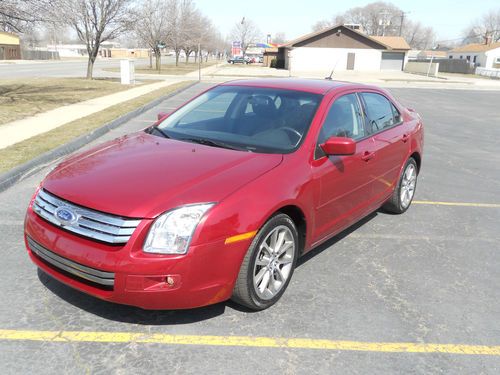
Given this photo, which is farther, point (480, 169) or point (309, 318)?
point (480, 169)

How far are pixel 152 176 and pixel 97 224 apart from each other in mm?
522

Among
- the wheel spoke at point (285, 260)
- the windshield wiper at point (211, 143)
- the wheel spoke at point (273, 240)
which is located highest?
the windshield wiper at point (211, 143)

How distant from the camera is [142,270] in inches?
107

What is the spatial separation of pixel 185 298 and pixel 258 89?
2.37m

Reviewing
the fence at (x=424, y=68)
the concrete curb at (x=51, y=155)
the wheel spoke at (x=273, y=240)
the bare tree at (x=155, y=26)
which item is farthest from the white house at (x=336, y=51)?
the wheel spoke at (x=273, y=240)

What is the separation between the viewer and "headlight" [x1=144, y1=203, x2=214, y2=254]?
2.75 metres

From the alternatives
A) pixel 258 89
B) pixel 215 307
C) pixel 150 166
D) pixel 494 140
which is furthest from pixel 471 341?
pixel 494 140

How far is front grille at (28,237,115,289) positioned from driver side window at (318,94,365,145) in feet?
6.62

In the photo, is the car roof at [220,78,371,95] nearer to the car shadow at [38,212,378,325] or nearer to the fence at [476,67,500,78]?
the car shadow at [38,212,378,325]

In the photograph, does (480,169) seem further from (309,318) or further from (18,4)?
(18,4)

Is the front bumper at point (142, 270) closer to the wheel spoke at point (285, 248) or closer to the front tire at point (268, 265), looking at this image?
the front tire at point (268, 265)

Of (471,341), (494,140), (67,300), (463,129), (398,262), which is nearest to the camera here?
(471,341)

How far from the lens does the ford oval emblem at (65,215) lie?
2.89 m

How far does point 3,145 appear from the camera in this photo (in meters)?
8.17
